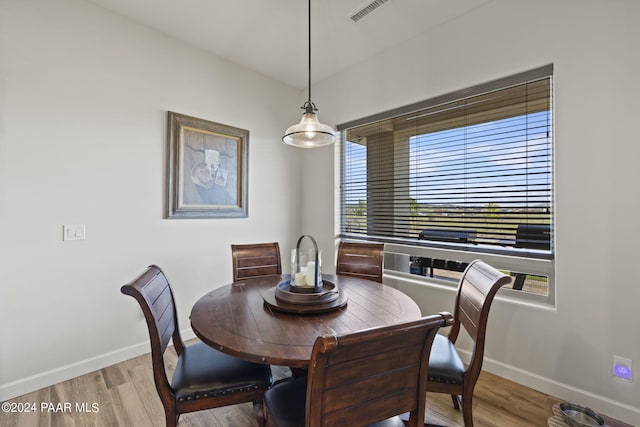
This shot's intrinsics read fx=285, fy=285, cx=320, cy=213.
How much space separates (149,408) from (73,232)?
138 centimetres

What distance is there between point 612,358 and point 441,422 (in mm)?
1115

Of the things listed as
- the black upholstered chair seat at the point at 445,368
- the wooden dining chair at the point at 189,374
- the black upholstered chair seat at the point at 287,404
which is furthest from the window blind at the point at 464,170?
the wooden dining chair at the point at 189,374

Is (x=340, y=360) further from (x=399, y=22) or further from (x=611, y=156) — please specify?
(x=399, y=22)

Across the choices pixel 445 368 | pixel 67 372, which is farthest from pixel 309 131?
pixel 67 372

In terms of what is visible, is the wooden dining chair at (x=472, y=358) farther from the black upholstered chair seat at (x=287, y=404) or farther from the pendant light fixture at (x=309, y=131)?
the pendant light fixture at (x=309, y=131)

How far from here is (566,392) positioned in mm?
1870

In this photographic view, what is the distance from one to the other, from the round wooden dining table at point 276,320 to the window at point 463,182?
A: 0.99m

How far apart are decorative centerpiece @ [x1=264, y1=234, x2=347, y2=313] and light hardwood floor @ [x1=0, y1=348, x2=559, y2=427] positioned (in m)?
0.82

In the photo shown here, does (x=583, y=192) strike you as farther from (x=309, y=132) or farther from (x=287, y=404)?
(x=287, y=404)

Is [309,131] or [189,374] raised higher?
[309,131]

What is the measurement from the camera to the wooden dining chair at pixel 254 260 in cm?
239

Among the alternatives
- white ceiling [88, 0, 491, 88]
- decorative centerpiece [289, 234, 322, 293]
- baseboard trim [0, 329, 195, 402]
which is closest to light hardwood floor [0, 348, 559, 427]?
baseboard trim [0, 329, 195, 402]

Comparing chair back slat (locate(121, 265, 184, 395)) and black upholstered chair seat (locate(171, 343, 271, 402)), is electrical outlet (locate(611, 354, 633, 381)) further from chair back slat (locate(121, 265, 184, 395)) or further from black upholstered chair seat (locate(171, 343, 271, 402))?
chair back slat (locate(121, 265, 184, 395))

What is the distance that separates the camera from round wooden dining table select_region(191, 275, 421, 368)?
112 cm
